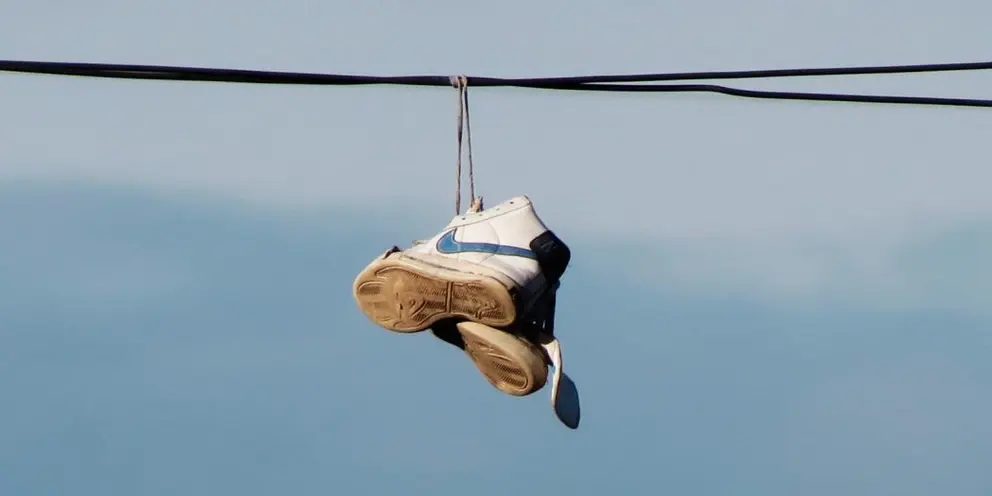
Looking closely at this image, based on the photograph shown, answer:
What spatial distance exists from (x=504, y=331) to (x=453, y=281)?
323mm

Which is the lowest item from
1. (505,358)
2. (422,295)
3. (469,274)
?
(505,358)

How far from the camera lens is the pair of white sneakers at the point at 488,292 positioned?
10.6 meters

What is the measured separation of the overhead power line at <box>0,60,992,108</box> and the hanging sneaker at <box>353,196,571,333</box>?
3.28ft

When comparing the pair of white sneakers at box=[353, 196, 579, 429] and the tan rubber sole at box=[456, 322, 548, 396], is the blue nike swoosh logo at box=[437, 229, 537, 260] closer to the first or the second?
the pair of white sneakers at box=[353, 196, 579, 429]

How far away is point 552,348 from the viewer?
1093 cm

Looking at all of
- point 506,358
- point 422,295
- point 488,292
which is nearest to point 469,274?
point 488,292

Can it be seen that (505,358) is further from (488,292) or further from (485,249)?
(485,249)

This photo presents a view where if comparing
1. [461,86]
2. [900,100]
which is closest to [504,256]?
[461,86]

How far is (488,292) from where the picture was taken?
413 inches

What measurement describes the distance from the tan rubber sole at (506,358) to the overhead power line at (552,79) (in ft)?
4.07

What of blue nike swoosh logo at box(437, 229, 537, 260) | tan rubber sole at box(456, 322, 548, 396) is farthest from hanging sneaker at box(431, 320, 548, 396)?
blue nike swoosh logo at box(437, 229, 537, 260)

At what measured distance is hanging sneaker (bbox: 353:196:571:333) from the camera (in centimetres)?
1055

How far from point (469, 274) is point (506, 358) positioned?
1.33ft

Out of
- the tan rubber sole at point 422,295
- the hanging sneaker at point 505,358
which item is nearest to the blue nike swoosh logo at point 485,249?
the tan rubber sole at point 422,295
